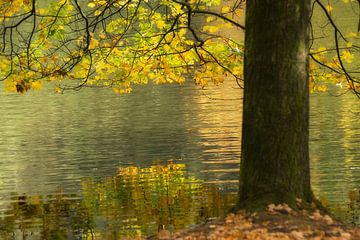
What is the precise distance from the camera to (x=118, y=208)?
18.0 m

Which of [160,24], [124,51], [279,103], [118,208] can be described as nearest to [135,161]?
[118,208]

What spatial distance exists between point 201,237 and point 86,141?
1072 inches

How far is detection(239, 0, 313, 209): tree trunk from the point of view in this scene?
10016 millimetres

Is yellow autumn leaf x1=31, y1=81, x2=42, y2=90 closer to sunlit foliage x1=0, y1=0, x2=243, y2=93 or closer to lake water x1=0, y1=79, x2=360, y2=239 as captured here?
sunlit foliage x1=0, y1=0, x2=243, y2=93

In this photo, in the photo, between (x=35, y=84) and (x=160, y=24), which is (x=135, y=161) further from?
(x=35, y=84)

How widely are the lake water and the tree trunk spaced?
5.05 meters

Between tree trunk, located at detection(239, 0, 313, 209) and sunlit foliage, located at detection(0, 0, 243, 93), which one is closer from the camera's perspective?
tree trunk, located at detection(239, 0, 313, 209)

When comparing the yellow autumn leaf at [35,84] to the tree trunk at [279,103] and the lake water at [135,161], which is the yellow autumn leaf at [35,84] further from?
the tree trunk at [279,103]

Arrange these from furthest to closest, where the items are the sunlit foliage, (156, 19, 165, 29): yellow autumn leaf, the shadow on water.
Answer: the shadow on water < (156, 19, 165, 29): yellow autumn leaf < the sunlit foliage

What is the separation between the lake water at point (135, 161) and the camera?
16969 mm

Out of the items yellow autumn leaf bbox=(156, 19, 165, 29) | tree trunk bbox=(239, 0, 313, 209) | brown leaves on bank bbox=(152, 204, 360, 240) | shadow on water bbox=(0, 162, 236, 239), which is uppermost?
yellow autumn leaf bbox=(156, 19, 165, 29)

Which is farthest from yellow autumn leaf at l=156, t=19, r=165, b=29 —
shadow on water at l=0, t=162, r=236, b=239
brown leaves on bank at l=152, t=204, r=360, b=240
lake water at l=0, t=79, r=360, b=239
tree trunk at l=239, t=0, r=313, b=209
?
brown leaves on bank at l=152, t=204, r=360, b=240

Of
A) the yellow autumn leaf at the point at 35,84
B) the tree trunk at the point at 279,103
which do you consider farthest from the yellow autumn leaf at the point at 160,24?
the tree trunk at the point at 279,103

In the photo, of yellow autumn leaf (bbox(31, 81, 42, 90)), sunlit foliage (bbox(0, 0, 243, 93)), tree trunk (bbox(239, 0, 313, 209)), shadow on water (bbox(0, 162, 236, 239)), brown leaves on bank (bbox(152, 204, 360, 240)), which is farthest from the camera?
shadow on water (bbox(0, 162, 236, 239))
